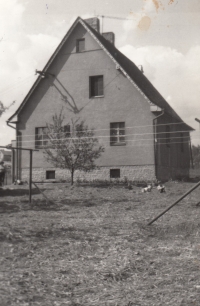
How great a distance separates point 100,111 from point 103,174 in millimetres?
3837

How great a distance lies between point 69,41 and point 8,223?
16.9 meters

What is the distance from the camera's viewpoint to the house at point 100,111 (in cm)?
2133

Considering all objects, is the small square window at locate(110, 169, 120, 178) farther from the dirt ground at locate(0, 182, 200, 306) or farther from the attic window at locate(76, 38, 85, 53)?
the dirt ground at locate(0, 182, 200, 306)

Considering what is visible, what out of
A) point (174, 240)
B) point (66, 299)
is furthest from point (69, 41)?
A: point (66, 299)

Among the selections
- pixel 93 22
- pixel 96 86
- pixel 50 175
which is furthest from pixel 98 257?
pixel 93 22

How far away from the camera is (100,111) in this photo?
73.5 feet

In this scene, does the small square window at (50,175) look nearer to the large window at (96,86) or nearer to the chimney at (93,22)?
the large window at (96,86)

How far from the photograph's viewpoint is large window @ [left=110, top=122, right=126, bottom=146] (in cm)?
2184

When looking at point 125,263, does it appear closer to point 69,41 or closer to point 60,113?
point 60,113

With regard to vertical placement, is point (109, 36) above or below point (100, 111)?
above

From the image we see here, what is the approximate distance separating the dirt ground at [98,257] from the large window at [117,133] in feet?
34.6

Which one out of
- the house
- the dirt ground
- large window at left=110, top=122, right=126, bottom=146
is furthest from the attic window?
the dirt ground

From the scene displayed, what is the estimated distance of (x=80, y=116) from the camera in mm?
22812

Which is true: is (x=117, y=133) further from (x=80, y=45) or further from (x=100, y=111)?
(x=80, y=45)
